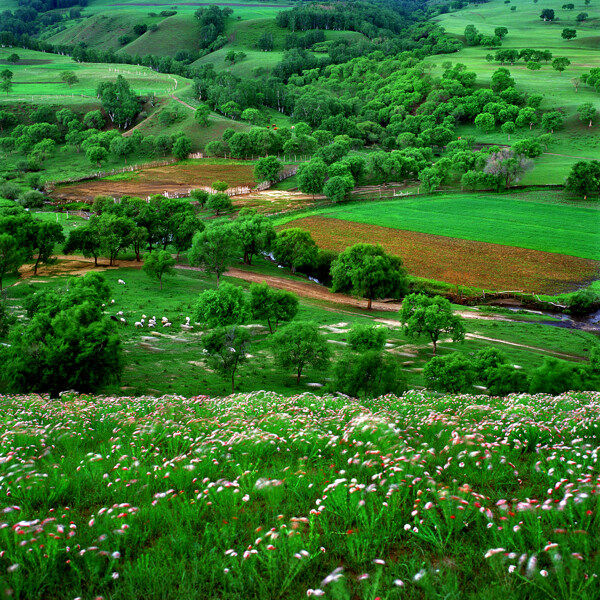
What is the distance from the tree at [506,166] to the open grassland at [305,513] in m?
117

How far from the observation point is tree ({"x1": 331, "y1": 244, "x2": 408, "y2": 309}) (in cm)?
6319

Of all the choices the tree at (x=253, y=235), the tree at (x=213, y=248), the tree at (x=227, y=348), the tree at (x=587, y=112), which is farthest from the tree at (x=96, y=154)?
the tree at (x=587, y=112)

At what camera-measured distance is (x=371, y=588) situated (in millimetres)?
6652

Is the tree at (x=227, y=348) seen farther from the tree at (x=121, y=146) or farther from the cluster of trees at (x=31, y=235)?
the tree at (x=121, y=146)

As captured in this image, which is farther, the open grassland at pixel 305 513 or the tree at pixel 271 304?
the tree at pixel 271 304

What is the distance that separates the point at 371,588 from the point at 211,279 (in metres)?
65.4

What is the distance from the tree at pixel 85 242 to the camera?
67.3 meters

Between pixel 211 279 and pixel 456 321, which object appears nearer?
pixel 456 321

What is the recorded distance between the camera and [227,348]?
37.8 meters

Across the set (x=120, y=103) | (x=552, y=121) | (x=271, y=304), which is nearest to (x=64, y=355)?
(x=271, y=304)

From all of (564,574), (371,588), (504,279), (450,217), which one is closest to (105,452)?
(371,588)

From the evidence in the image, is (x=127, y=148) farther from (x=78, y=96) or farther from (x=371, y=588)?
(x=371, y=588)

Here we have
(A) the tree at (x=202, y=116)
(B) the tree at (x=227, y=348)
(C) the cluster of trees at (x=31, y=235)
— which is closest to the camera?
(B) the tree at (x=227, y=348)

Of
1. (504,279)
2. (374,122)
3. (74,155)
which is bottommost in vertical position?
(504,279)
